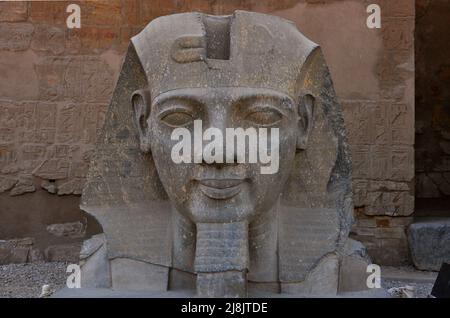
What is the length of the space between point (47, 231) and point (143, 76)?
3.06 m

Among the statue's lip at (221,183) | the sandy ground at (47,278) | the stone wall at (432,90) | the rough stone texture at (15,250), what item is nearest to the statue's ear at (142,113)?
the statue's lip at (221,183)

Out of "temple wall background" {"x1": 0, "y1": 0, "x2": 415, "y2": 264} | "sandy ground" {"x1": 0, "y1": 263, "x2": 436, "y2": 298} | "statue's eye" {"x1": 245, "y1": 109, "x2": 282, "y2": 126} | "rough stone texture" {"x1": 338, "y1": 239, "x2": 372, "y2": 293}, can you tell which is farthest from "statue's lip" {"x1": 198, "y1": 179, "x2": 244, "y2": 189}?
"temple wall background" {"x1": 0, "y1": 0, "x2": 415, "y2": 264}

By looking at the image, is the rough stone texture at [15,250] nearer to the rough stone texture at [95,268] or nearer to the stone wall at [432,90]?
the rough stone texture at [95,268]

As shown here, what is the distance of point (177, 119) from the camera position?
282 cm

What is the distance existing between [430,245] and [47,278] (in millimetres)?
2895

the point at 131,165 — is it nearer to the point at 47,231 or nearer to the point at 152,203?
the point at 152,203

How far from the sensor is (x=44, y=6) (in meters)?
5.79

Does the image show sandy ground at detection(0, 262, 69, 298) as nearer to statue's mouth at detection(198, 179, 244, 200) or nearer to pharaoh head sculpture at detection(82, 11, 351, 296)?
pharaoh head sculpture at detection(82, 11, 351, 296)

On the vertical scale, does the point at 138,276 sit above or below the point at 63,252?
above

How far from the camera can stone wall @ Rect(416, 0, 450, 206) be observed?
7.30 meters

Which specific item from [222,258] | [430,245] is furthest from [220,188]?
[430,245]

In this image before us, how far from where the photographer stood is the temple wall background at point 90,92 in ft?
18.6

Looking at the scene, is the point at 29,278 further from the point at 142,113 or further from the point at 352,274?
the point at 352,274
